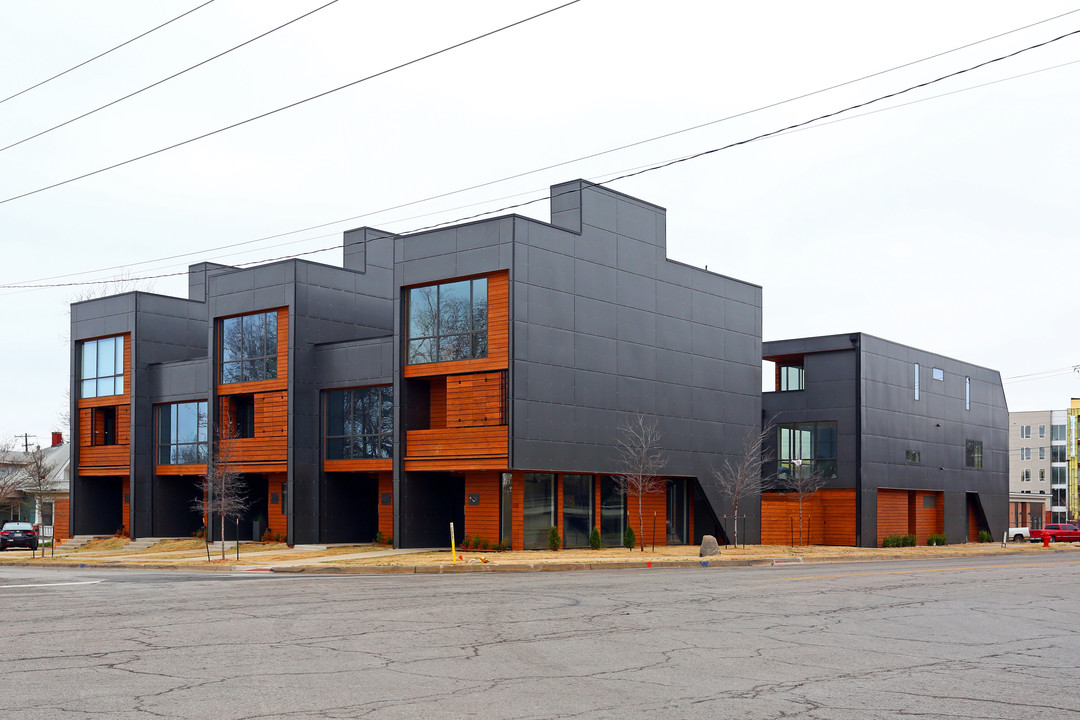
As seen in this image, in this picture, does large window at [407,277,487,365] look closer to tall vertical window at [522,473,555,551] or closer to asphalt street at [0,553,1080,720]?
tall vertical window at [522,473,555,551]

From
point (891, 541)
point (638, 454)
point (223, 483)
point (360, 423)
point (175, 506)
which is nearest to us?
point (223, 483)

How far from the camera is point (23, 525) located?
54031mm

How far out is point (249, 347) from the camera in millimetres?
44500

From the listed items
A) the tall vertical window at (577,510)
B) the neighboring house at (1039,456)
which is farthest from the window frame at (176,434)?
the neighboring house at (1039,456)

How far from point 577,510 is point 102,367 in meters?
26.4

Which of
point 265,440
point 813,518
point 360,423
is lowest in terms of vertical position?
point 813,518

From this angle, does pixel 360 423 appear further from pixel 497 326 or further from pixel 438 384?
pixel 497 326

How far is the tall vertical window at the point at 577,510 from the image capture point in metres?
39.2

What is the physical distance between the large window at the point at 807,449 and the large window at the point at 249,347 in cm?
2449

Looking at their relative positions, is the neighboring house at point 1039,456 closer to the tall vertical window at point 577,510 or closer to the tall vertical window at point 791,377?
the tall vertical window at point 791,377

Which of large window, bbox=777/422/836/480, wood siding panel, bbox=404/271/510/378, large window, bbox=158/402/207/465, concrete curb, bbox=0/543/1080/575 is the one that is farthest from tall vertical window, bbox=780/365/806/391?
large window, bbox=158/402/207/465

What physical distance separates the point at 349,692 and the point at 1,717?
2789 mm

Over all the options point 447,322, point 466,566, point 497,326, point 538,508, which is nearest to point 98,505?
point 447,322

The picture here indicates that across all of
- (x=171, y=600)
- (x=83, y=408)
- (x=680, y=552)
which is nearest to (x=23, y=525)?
(x=83, y=408)
